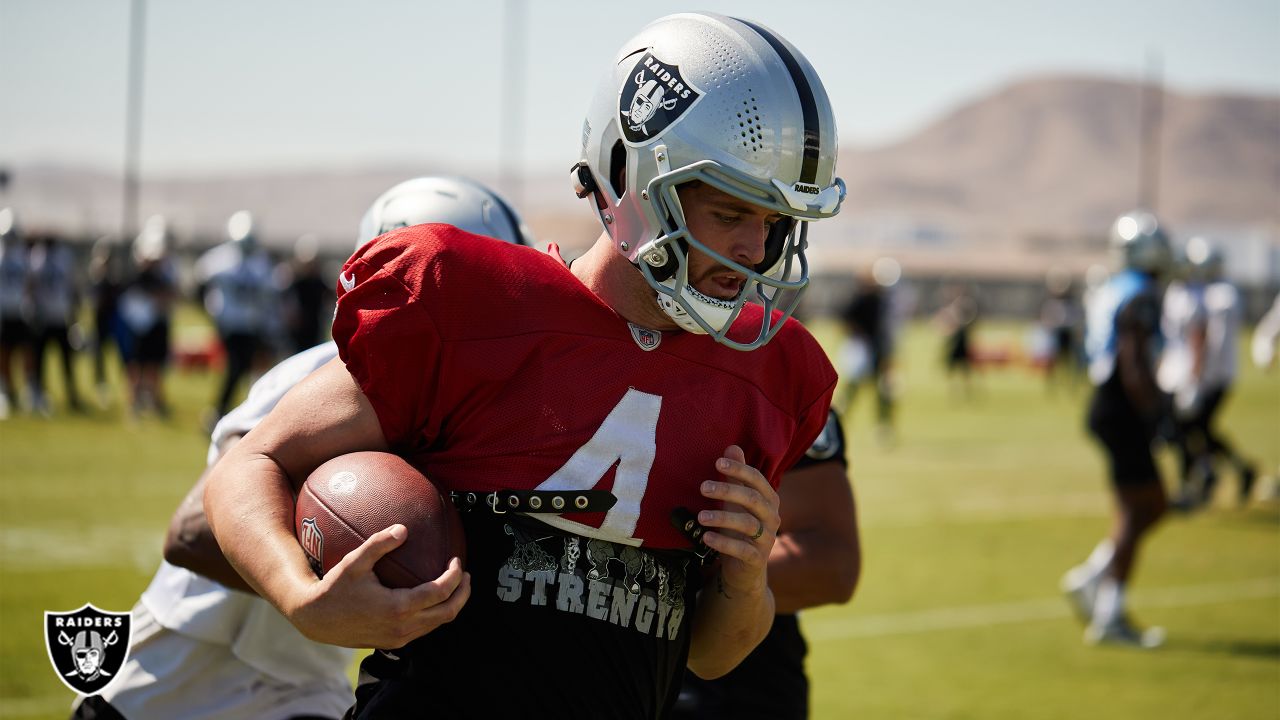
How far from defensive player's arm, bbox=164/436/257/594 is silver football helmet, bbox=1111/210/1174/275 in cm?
644

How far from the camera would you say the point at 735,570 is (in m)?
2.21

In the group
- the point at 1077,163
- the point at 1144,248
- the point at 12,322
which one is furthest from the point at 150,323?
the point at 1077,163

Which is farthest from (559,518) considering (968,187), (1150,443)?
(968,187)

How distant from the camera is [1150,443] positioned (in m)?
7.11

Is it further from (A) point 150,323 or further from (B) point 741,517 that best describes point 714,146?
(A) point 150,323

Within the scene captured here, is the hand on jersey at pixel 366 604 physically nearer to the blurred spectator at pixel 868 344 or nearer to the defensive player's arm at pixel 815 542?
the defensive player's arm at pixel 815 542

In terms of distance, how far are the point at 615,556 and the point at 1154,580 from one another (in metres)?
7.12

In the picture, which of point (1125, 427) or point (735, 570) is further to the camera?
point (1125, 427)

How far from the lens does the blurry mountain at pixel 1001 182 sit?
14350cm

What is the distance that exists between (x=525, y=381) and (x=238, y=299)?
39.4 ft

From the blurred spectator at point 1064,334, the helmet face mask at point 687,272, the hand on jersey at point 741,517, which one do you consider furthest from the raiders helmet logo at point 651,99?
the blurred spectator at point 1064,334

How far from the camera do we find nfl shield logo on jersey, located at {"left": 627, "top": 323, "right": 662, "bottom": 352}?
2193 millimetres

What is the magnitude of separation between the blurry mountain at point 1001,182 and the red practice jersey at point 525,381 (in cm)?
11201

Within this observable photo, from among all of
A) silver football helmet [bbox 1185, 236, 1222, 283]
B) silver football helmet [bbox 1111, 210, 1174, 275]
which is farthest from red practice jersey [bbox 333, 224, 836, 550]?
silver football helmet [bbox 1185, 236, 1222, 283]
